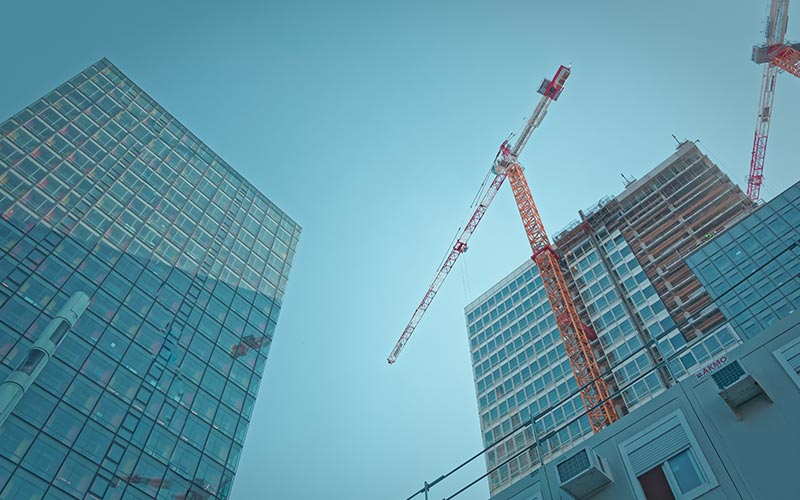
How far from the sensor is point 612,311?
267 feet

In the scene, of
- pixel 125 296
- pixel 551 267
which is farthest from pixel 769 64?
pixel 125 296

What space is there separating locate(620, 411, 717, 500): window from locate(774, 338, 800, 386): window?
279 cm

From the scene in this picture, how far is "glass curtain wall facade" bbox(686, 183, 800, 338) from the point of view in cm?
5638

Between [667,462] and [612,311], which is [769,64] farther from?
[667,462]

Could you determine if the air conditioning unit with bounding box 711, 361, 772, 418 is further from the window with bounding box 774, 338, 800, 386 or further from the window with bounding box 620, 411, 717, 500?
the window with bounding box 620, 411, 717, 500

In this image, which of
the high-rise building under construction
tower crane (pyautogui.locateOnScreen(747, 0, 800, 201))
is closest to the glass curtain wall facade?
the high-rise building under construction

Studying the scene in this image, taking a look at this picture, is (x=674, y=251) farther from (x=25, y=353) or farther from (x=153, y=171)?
(x=25, y=353)

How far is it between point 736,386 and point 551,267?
74107mm

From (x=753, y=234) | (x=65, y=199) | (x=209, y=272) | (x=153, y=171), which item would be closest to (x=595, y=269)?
(x=753, y=234)

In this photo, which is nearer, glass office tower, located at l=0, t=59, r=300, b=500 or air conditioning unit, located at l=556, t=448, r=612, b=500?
air conditioning unit, located at l=556, t=448, r=612, b=500

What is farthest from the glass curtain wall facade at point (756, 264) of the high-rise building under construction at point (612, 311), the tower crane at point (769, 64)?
the tower crane at point (769, 64)

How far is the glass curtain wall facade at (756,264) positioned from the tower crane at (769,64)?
43574 millimetres

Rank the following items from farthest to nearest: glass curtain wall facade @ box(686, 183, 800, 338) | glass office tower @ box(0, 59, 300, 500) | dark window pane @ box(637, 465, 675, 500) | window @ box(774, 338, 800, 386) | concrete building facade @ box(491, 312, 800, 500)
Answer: glass curtain wall facade @ box(686, 183, 800, 338) → glass office tower @ box(0, 59, 300, 500) → dark window pane @ box(637, 465, 675, 500) → window @ box(774, 338, 800, 386) → concrete building facade @ box(491, 312, 800, 500)

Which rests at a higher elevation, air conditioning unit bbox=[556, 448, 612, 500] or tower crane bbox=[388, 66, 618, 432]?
tower crane bbox=[388, 66, 618, 432]
